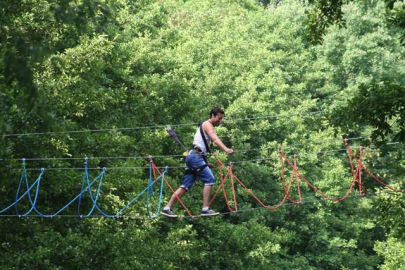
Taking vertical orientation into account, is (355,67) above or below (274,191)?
above

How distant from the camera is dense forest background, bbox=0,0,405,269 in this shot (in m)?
11.2

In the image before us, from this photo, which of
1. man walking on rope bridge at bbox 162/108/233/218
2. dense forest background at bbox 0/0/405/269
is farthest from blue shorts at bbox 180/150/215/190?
dense forest background at bbox 0/0/405/269

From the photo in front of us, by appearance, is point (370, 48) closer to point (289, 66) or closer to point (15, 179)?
point (289, 66)

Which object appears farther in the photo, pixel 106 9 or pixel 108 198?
pixel 108 198

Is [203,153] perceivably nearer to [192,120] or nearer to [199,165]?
[199,165]

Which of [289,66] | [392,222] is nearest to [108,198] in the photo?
[392,222]

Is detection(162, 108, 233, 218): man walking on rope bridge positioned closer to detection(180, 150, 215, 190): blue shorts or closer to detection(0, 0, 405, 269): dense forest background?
detection(180, 150, 215, 190): blue shorts

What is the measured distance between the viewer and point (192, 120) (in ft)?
73.6

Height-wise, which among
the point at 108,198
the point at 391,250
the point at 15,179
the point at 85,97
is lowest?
the point at 391,250

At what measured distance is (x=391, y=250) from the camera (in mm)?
Result: 22312

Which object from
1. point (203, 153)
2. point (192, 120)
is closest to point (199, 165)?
point (203, 153)

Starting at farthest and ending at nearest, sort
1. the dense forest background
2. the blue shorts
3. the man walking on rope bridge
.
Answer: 1. the dense forest background
2. the blue shorts
3. the man walking on rope bridge

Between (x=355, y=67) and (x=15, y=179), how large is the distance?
20321 millimetres

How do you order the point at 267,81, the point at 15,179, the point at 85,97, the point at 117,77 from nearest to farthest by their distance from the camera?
the point at 15,179
the point at 85,97
the point at 117,77
the point at 267,81
